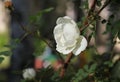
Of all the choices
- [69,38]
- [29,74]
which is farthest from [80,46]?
[29,74]

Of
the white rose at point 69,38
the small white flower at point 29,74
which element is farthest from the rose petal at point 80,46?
the small white flower at point 29,74

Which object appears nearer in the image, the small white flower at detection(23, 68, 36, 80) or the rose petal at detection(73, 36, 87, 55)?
the rose petal at detection(73, 36, 87, 55)

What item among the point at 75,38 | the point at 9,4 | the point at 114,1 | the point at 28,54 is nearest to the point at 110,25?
the point at 114,1

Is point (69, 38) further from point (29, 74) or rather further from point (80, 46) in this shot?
point (29, 74)

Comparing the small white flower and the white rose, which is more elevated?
the small white flower

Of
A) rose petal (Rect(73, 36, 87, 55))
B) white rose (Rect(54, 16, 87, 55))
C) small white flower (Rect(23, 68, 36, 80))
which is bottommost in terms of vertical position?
rose petal (Rect(73, 36, 87, 55))

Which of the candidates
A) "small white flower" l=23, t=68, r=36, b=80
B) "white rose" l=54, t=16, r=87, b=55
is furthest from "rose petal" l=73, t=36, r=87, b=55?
"small white flower" l=23, t=68, r=36, b=80

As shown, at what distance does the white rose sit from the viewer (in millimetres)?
1852

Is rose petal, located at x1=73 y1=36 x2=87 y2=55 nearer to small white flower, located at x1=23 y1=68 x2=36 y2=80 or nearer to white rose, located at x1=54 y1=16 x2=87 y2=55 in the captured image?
white rose, located at x1=54 y1=16 x2=87 y2=55

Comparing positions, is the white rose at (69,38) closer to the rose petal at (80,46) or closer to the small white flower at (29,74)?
the rose petal at (80,46)

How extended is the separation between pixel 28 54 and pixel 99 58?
3.33 meters

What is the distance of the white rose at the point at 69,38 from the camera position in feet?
6.07

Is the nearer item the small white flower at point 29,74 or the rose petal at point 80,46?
the rose petal at point 80,46

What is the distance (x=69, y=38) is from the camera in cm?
186
